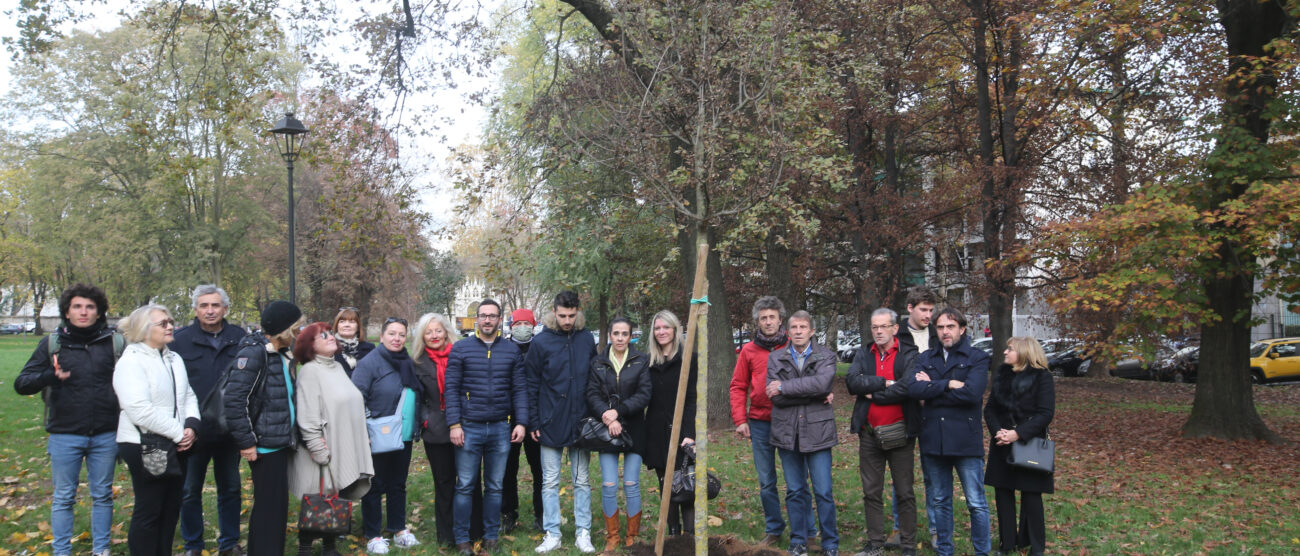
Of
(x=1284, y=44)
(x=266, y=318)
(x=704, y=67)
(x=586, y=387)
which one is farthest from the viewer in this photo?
(x=1284, y=44)

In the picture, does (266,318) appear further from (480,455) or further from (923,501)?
(923,501)

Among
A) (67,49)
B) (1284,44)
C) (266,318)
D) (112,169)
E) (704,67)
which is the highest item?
(67,49)

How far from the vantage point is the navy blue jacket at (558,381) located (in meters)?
6.45

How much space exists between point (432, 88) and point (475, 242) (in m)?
36.3

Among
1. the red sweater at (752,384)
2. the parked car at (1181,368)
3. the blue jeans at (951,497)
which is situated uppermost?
the red sweater at (752,384)

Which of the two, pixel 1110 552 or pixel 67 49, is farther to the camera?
pixel 67 49

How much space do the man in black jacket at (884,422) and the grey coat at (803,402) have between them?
21 centimetres

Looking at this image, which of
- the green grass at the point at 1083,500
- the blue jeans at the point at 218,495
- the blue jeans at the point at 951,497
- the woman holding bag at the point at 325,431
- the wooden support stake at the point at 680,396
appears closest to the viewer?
the wooden support stake at the point at 680,396

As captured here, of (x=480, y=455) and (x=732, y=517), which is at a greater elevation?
(x=480, y=455)

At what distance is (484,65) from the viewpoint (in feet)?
43.8

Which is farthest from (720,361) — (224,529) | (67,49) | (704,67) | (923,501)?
(67,49)

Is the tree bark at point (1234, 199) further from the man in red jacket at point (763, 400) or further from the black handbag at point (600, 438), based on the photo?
the black handbag at point (600, 438)

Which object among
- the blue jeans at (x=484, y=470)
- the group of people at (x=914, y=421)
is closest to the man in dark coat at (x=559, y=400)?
the blue jeans at (x=484, y=470)

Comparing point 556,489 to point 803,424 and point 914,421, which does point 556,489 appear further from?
point 914,421
